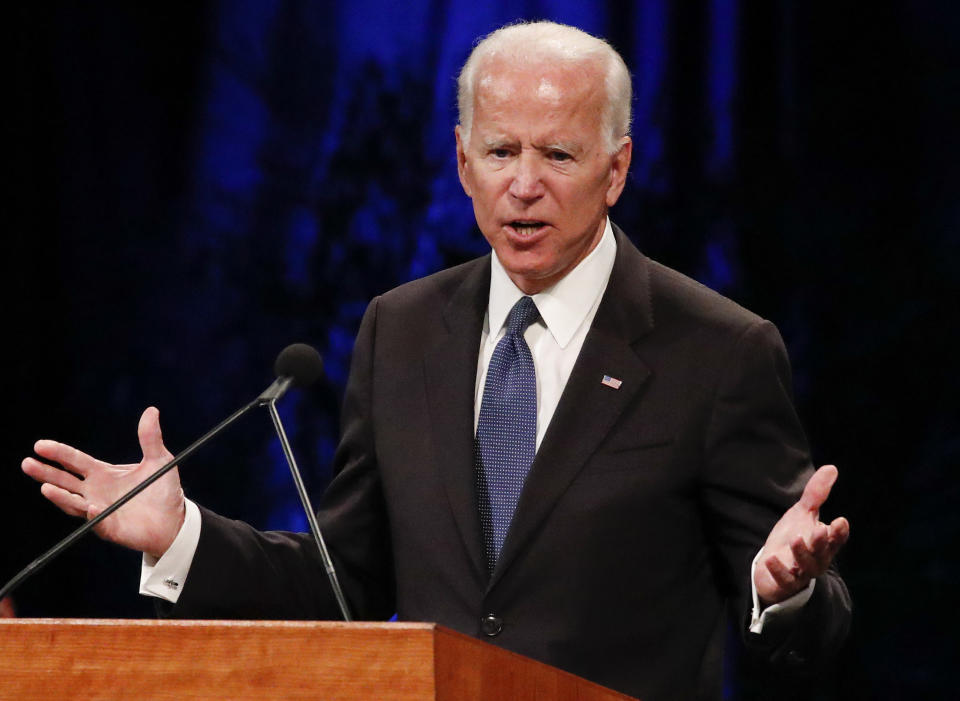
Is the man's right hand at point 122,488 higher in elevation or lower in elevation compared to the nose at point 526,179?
lower

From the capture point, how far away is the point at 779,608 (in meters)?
1.75

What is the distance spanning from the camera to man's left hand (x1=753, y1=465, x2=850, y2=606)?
5.13ft

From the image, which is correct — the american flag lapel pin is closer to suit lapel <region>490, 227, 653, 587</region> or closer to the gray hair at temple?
suit lapel <region>490, 227, 653, 587</region>

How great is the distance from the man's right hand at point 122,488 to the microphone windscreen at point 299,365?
0.55ft

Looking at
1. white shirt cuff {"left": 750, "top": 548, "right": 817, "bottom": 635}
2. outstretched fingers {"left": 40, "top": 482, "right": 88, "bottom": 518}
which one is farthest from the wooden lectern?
white shirt cuff {"left": 750, "top": 548, "right": 817, "bottom": 635}

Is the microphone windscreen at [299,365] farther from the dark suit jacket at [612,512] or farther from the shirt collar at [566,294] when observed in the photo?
the shirt collar at [566,294]

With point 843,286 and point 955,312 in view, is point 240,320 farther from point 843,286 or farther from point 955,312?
point 955,312

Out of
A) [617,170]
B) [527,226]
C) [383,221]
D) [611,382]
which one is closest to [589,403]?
[611,382]


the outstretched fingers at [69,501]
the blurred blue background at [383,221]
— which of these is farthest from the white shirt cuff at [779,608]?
the blurred blue background at [383,221]

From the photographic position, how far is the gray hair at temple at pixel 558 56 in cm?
208

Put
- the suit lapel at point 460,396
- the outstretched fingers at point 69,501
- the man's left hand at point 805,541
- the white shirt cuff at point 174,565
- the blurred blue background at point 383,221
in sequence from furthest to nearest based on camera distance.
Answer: the blurred blue background at point 383,221
the suit lapel at point 460,396
the white shirt cuff at point 174,565
the outstretched fingers at point 69,501
the man's left hand at point 805,541

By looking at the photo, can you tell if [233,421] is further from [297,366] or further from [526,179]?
[526,179]

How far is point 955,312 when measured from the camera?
294 cm

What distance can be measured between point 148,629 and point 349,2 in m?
2.36
